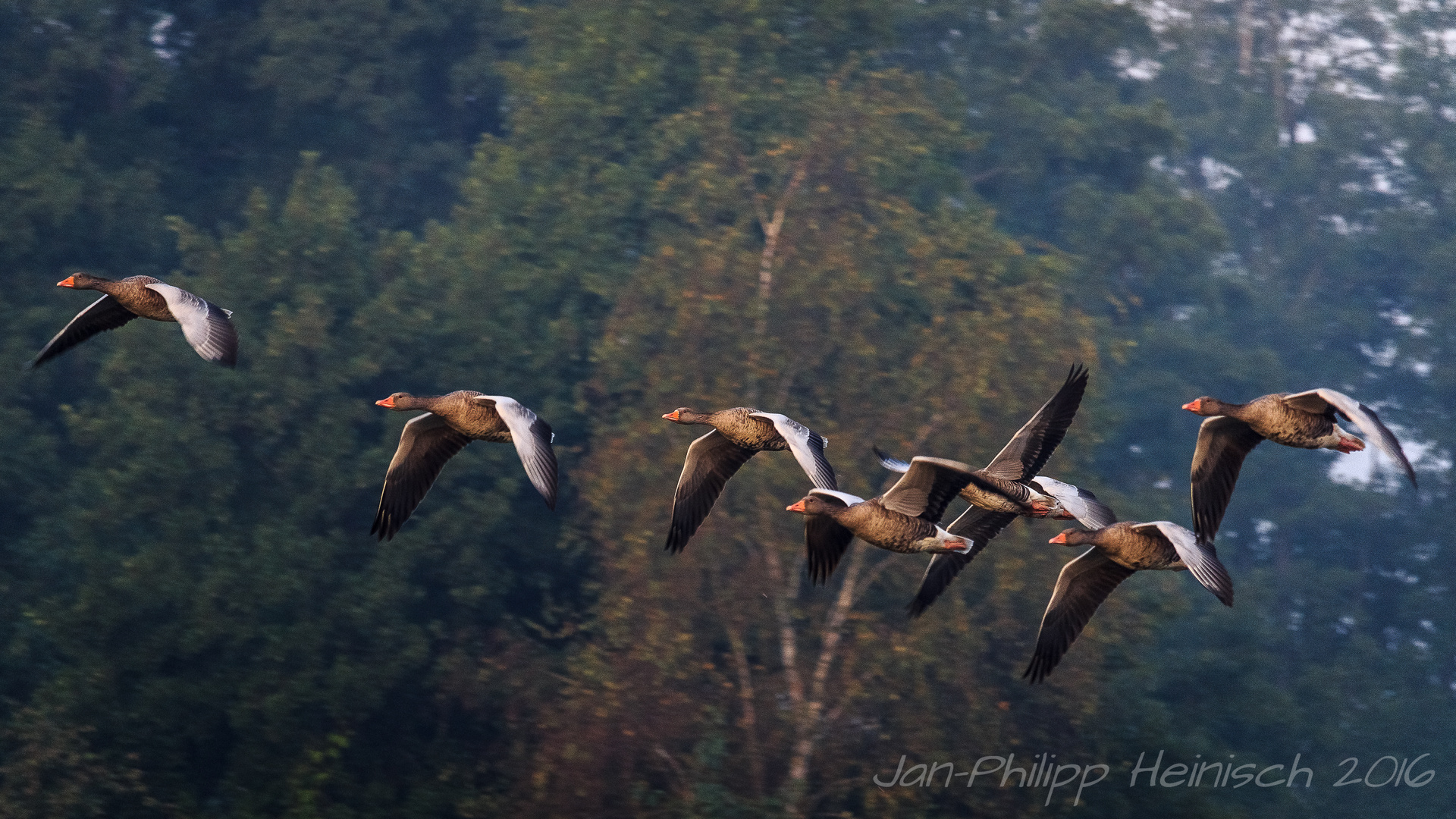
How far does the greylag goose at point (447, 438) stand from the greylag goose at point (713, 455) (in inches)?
56.7

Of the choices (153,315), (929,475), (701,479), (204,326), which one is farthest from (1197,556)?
(153,315)

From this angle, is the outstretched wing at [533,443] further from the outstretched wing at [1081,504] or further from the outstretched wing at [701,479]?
the outstretched wing at [1081,504]

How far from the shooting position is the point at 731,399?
21.7 m

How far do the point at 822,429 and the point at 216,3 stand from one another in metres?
21.4

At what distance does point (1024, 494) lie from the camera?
11.4m

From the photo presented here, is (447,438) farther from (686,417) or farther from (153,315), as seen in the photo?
(153,315)

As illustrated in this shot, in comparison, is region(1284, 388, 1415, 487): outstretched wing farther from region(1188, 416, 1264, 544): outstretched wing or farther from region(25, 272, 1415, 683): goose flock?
region(1188, 416, 1264, 544): outstretched wing

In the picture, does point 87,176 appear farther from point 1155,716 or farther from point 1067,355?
point 1155,716

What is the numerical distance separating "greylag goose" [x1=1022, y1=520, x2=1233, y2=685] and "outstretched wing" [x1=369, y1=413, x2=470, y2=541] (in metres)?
4.69

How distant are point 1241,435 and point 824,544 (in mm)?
3222

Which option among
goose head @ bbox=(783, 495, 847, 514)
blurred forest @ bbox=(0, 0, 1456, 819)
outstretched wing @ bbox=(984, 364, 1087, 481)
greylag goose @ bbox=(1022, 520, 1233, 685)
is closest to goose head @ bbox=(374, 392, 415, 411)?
goose head @ bbox=(783, 495, 847, 514)

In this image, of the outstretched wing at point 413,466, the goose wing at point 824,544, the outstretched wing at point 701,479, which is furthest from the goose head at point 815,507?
the outstretched wing at point 413,466

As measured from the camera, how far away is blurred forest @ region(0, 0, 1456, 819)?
67.9ft

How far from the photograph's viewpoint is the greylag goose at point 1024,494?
1157 cm
